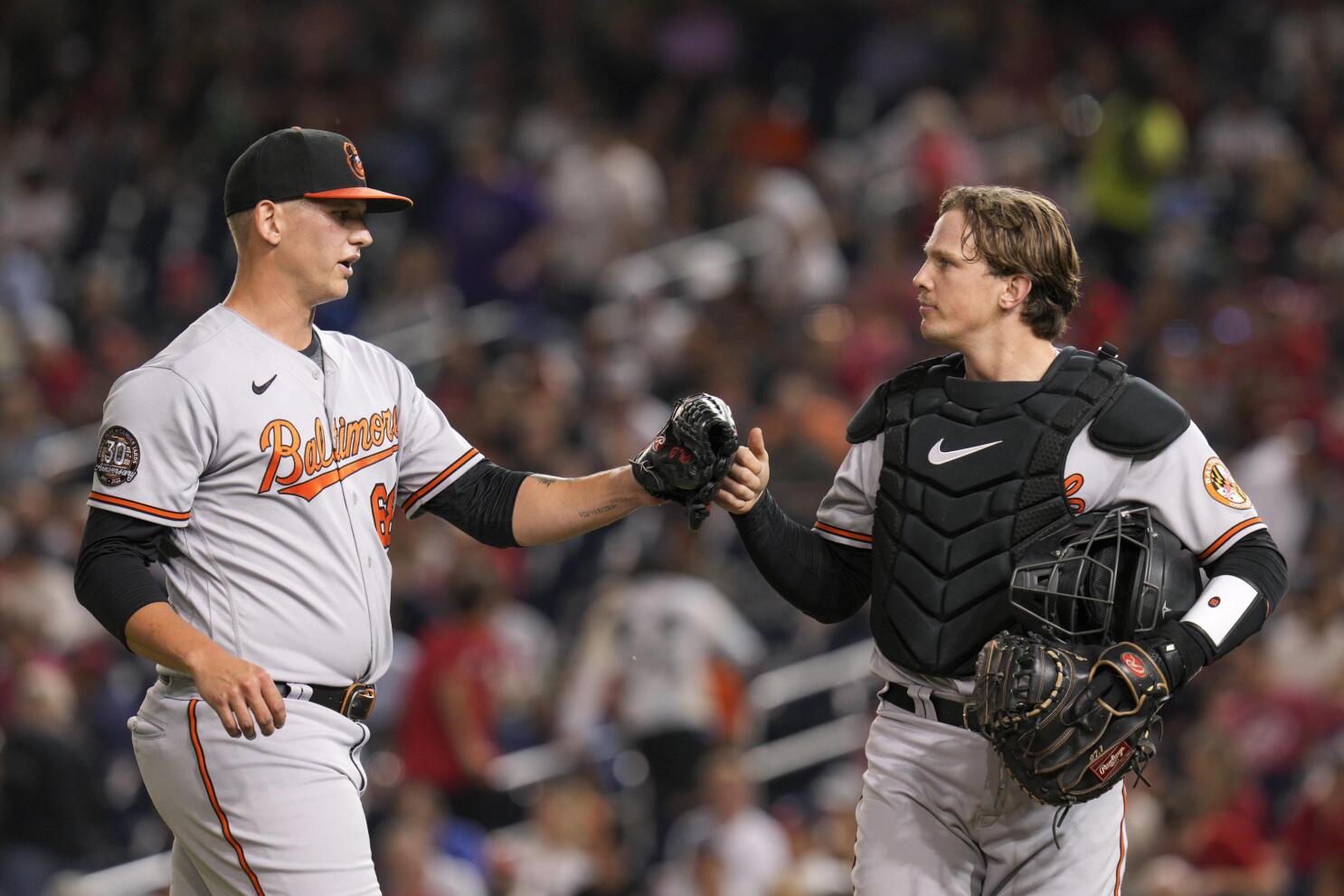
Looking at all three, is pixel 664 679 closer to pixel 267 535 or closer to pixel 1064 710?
pixel 267 535

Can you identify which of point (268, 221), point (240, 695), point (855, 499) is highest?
point (268, 221)

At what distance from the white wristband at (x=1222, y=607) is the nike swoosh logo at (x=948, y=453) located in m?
0.54

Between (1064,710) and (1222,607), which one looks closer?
(1064,710)

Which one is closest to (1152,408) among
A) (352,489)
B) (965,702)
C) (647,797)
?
(965,702)

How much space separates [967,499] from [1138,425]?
0.39 metres

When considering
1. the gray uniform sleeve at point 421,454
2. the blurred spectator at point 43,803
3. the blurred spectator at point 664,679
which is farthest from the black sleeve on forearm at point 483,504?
the blurred spectator at point 43,803

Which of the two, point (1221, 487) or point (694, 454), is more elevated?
point (694, 454)

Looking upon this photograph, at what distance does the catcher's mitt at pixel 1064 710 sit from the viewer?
11.6 ft

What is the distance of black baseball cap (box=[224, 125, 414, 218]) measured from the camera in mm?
3877

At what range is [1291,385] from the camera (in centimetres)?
891

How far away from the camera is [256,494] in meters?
3.74

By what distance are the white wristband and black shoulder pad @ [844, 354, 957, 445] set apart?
2.64 feet

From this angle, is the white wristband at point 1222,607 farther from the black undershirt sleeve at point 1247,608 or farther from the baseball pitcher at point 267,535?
the baseball pitcher at point 267,535

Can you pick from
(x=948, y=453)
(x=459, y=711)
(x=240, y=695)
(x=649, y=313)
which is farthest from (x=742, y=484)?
(x=649, y=313)
